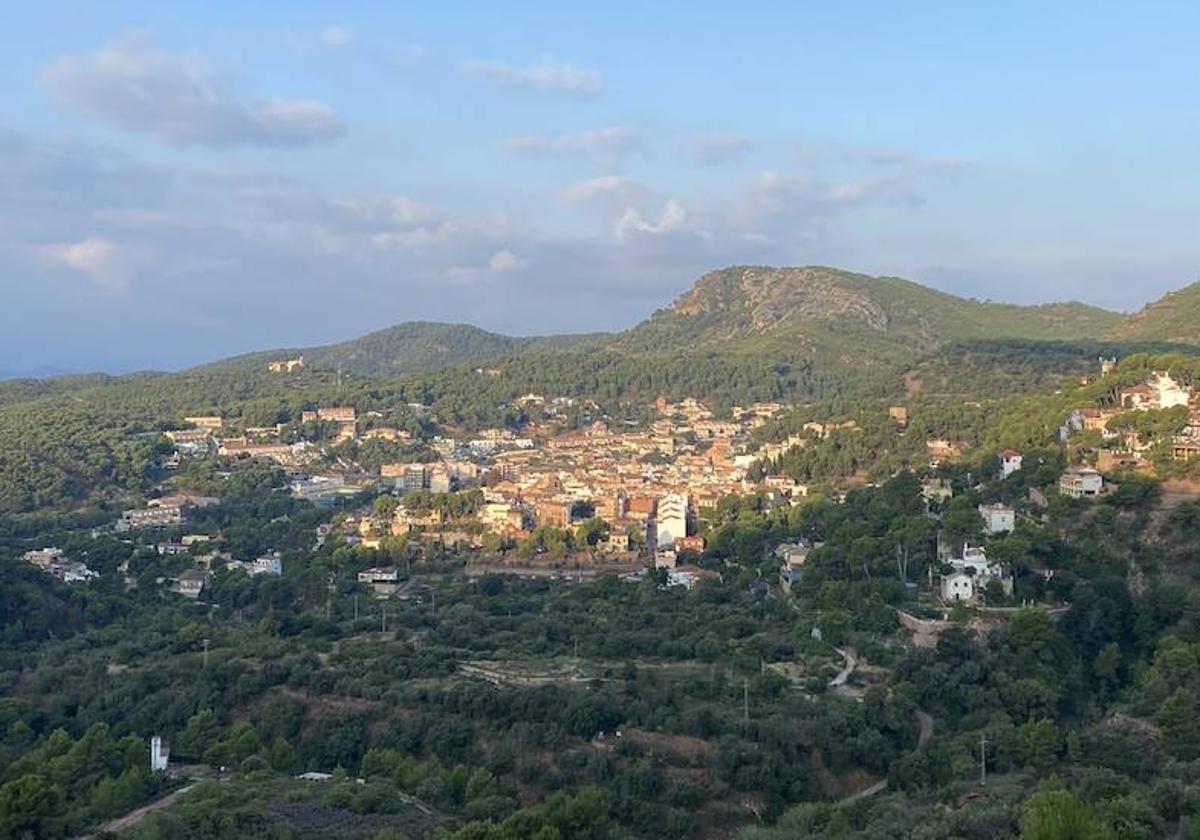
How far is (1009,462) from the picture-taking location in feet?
107

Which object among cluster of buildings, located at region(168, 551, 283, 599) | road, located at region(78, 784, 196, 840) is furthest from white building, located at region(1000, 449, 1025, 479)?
road, located at region(78, 784, 196, 840)

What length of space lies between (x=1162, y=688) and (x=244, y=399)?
63.3 m

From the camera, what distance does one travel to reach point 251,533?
4069cm

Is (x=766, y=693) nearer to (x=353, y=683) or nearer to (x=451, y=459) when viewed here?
(x=353, y=683)

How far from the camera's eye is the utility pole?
18.0 metres

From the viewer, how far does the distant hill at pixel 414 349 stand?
372ft

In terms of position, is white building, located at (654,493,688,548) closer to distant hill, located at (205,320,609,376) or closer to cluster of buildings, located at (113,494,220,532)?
cluster of buildings, located at (113,494,220,532)

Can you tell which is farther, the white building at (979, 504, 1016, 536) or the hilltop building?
the hilltop building

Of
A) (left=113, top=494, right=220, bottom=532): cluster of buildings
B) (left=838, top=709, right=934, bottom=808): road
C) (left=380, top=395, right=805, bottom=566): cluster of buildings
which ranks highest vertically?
(left=380, top=395, right=805, bottom=566): cluster of buildings

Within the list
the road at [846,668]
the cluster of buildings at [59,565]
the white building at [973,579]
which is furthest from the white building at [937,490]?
the cluster of buildings at [59,565]

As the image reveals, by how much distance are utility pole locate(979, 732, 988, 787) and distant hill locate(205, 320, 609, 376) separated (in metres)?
92.9

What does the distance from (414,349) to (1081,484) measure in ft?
316

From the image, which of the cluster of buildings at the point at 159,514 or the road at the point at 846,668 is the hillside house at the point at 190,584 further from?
the road at the point at 846,668

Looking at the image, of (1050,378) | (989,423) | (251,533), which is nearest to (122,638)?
(251,533)
